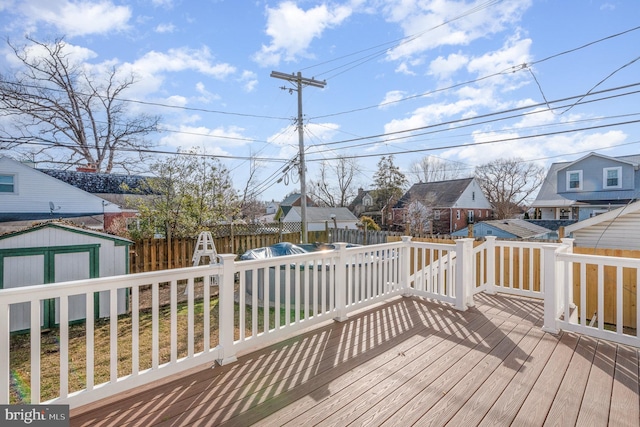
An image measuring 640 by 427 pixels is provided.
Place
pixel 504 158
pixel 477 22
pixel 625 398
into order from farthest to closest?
pixel 504 158, pixel 477 22, pixel 625 398

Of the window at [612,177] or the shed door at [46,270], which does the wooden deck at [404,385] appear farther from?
the window at [612,177]

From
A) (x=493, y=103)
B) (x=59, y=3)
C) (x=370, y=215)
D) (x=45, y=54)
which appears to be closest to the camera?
(x=59, y=3)

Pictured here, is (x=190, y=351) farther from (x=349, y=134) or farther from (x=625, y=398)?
(x=349, y=134)

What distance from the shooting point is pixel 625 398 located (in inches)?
81.7

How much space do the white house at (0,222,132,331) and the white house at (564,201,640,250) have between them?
10341 mm

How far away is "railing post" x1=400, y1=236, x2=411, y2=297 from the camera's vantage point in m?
4.53

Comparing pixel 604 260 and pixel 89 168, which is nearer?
pixel 604 260

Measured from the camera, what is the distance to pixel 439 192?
25328 mm

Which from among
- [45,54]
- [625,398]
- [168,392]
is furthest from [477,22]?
[45,54]

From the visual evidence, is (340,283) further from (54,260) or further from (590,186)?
(590,186)

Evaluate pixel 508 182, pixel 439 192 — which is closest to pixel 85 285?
pixel 439 192

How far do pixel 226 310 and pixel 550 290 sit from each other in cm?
317

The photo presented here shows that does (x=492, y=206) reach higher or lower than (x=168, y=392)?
higher

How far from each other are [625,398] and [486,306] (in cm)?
214
